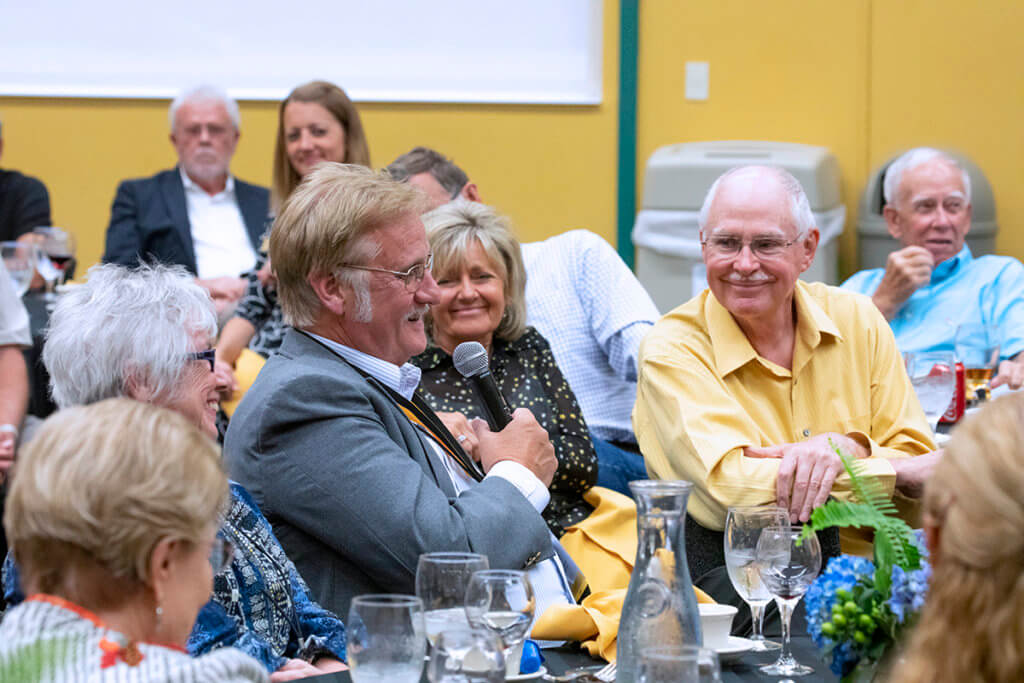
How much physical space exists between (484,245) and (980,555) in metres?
2.27

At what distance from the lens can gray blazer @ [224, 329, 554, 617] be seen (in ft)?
6.82

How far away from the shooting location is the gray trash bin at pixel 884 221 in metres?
5.90

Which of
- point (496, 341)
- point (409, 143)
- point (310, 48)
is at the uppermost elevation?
point (310, 48)

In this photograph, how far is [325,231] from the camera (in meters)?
2.38

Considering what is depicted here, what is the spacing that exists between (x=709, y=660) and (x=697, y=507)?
4.57 ft

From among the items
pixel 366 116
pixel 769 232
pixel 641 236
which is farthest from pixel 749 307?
pixel 366 116

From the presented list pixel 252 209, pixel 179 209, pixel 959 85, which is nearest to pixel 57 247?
pixel 179 209

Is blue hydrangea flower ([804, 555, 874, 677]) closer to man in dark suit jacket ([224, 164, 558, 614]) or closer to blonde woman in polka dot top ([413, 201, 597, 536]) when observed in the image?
man in dark suit jacket ([224, 164, 558, 614])

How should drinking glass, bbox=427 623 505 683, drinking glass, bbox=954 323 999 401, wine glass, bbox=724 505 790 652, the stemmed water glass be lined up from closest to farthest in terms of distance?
drinking glass, bbox=427 623 505 683
wine glass, bbox=724 505 790 652
drinking glass, bbox=954 323 999 401
the stemmed water glass

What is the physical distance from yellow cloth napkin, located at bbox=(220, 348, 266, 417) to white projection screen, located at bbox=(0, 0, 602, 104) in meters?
2.62

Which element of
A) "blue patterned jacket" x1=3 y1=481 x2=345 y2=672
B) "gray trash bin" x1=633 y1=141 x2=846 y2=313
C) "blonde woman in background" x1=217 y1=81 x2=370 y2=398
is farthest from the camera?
"gray trash bin" x1=633 y1=141 x2=846 y2=313

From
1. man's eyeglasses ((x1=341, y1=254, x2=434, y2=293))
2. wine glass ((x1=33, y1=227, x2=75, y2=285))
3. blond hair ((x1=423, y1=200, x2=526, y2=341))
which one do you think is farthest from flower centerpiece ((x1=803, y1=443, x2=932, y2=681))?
wine glass ((x1=33, y1=227, x2=75, y2=285))

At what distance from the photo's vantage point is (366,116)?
6367 millimetres

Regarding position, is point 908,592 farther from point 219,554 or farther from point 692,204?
point 692,204
